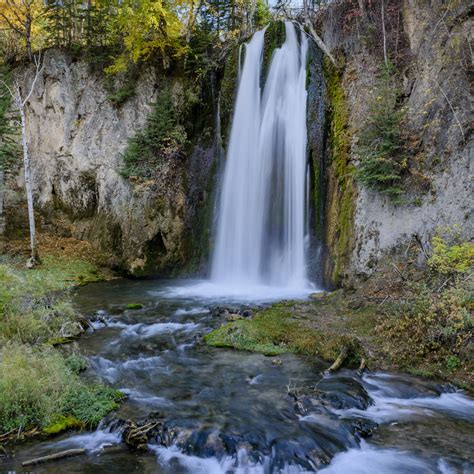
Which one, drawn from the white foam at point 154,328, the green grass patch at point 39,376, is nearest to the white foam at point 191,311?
the white foam at point 154,328

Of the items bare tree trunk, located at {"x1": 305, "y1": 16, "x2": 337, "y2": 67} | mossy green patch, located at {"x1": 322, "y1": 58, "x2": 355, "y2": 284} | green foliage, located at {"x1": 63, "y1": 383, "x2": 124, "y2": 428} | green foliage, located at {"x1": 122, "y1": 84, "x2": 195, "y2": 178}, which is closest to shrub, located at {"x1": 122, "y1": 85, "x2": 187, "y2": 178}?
green foliage, located at {"x1": 122, "y1": 84, "x2": 195, "y2": 178}

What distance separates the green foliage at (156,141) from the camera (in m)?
15.3

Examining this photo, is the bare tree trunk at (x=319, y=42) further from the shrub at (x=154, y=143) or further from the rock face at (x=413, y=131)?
the shrub at (x=154, y=143)

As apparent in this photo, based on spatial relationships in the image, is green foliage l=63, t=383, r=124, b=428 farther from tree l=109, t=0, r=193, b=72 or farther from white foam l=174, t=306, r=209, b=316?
tree l=109, t=0, r=193, b=72

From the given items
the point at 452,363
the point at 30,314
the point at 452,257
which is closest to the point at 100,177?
the point at 30,314

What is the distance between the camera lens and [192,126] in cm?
1592

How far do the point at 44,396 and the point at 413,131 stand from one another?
8.57 m

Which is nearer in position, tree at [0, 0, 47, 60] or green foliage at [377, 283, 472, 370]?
green foliage at [377, 283, 472, 370]

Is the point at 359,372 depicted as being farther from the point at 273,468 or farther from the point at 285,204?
the point at 285,204

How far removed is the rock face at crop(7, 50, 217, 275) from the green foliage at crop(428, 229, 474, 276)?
31.4 ft

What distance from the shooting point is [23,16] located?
57.5 feet

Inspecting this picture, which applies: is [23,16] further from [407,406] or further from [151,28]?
[407,406]

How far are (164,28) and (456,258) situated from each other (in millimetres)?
13808

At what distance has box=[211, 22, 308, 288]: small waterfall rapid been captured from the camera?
39.4 ft
